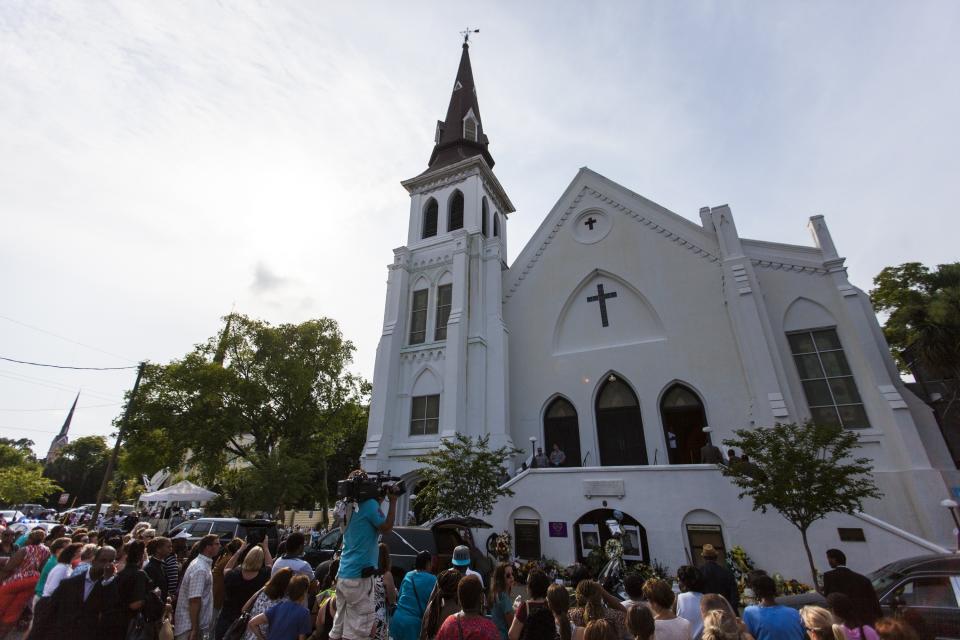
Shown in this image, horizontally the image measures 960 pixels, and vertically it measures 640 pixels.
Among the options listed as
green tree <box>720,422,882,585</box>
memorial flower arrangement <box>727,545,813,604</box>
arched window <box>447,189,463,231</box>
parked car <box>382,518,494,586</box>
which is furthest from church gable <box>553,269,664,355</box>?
parked car <box>382,518,494,586</box>

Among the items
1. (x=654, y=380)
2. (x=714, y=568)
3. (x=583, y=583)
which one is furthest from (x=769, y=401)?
(x=583, y=583)

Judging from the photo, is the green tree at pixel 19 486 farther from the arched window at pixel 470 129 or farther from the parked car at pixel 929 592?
the parked car at pixel 929 592

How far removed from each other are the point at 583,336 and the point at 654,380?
10.8 ft

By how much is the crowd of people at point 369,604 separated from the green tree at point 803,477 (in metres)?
4.87

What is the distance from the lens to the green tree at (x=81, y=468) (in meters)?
46.4

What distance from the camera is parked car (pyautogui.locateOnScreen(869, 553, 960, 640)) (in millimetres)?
4875

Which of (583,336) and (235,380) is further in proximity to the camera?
(235,380)

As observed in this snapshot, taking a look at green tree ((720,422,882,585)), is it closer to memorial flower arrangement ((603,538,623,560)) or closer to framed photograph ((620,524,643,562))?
memorial flower arrangement ((603,538,623,560))

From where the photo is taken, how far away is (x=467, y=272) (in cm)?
2012

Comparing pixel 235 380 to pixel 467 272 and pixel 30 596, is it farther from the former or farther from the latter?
pixel 30 596

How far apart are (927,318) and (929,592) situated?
1509cm

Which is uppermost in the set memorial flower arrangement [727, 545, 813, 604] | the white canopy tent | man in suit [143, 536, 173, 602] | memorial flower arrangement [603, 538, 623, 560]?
the white canopy tent

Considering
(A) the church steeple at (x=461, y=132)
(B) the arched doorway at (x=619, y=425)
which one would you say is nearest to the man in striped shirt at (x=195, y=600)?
(B) the arched doorway at (x=619, y=425)

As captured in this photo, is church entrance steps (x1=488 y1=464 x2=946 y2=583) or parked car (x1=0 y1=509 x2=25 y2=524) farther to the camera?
parked car (x1=0 y1=509 x2=25 y2=524)
